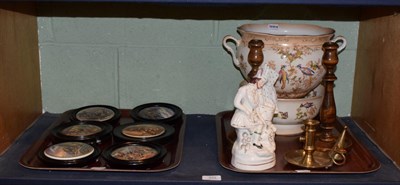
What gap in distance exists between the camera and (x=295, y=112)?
1.24 meters

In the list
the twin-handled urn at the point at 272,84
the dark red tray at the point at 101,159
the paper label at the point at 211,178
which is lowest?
the paper label at the point at 211,178

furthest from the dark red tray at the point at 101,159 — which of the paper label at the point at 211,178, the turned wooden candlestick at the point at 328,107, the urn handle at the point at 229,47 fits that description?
the turned wooden candlestick at the point at 328,107

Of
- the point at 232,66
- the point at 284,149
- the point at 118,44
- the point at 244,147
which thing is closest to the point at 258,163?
the point at 244,147

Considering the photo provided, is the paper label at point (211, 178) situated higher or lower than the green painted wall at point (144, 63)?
lower

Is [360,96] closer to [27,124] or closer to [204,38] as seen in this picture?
[204,38]

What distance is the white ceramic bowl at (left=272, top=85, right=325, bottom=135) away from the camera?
48.6 inches

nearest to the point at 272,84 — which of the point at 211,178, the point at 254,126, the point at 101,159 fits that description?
the point at 254,126

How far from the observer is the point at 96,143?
3.89 ft

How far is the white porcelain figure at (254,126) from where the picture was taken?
3.48 feet

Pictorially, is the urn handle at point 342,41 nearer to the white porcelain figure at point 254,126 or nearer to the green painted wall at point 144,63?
the green painted wall at point 144,63

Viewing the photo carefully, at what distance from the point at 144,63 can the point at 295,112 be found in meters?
0.42

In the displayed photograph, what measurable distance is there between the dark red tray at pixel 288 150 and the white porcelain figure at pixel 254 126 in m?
0.02

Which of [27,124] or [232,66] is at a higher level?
[232,66]

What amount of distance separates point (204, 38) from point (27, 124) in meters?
0.49
